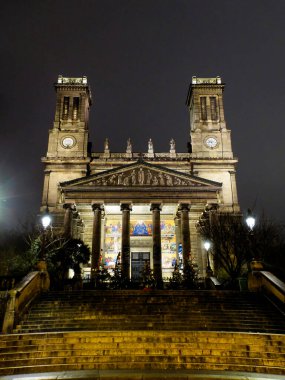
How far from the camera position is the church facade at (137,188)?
110 feet

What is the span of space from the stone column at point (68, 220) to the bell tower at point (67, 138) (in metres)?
8.10

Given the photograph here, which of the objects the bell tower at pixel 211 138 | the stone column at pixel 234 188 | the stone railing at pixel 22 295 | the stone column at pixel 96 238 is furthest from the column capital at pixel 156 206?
the stone railing at pixel 22 295

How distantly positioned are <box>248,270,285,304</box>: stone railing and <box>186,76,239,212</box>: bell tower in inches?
869

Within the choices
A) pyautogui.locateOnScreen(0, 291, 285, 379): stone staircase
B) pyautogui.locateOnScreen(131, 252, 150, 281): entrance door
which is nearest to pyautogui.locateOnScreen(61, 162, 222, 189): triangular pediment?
pyautogui.locateOnScreen(131, 252, 150, 281): entrance door

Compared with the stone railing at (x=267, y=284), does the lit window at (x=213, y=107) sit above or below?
above

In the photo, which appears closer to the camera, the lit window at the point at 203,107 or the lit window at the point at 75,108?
the lit window at the point at 75,108

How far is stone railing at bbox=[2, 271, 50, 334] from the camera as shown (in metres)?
14.4

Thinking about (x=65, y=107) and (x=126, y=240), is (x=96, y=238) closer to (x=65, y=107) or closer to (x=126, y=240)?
(x=126, y=240)

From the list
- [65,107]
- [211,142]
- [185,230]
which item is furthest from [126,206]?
[65,107]

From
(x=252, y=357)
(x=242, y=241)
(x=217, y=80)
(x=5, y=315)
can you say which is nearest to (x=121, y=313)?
(x=5, y=315)

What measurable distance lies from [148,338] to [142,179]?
22.9 m

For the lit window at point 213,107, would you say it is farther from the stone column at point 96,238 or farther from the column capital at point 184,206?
the stone column at point 96,238

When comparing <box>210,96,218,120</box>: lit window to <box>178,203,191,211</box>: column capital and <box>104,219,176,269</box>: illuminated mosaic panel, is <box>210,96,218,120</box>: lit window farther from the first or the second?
<box>178,203,191,211</box>: column capital

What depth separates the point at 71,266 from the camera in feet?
90.1
